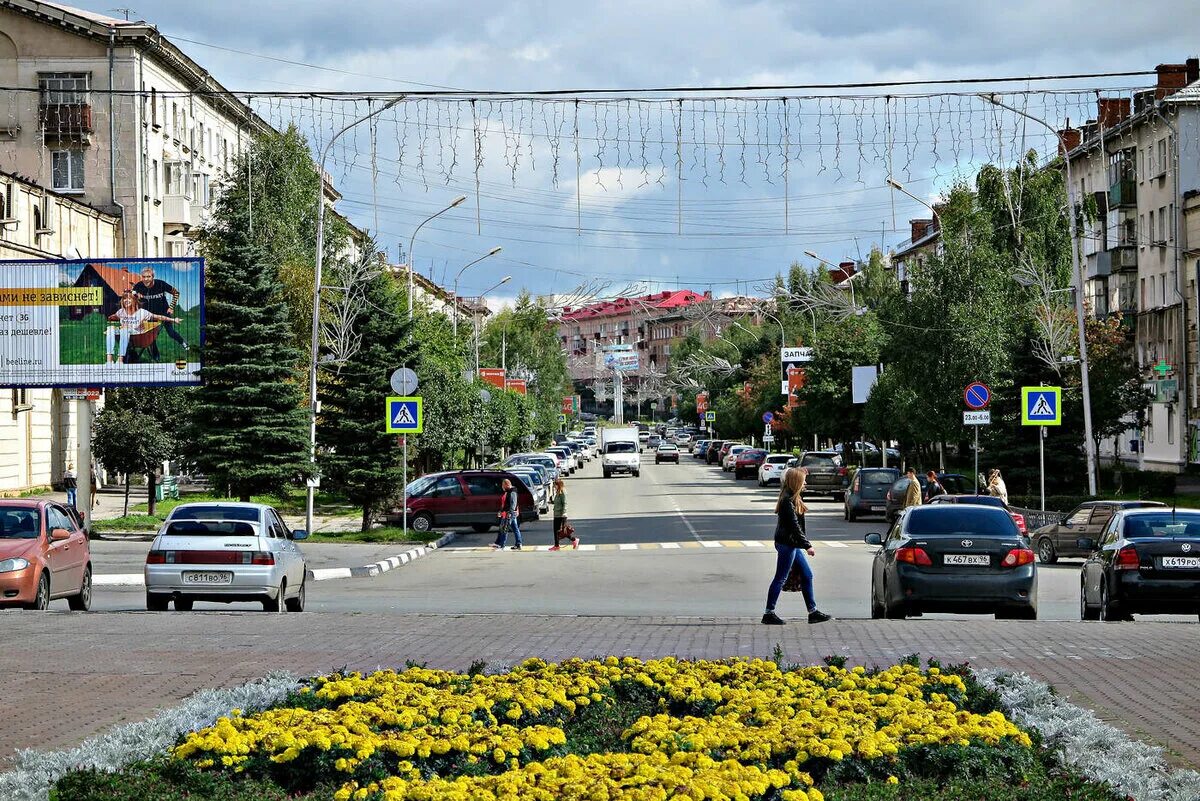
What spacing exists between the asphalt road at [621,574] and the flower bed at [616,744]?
29.2 ft

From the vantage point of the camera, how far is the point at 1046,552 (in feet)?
99.8

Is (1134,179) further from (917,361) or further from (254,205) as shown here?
(254,205)

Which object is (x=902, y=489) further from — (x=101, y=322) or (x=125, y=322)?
(x=101, y=322)

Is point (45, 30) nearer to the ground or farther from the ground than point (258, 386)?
farther from the ground

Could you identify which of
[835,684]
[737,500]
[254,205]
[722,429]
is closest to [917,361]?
[737,500]

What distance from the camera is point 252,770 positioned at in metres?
7.29

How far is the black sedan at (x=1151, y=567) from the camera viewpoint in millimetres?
16734

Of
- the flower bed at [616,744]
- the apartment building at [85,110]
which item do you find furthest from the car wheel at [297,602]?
the apartment building at [85,110]

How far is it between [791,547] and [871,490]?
87.6 feet

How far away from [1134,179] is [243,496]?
4687 cm

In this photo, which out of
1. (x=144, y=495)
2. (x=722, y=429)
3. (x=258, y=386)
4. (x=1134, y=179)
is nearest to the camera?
(x=258, y=386)

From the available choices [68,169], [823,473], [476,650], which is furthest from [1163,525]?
[68,169]

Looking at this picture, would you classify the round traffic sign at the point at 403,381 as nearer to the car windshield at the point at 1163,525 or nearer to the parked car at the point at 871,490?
the parked car at the point at 871,490

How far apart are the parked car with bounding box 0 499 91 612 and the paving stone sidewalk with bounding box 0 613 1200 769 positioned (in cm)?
81
